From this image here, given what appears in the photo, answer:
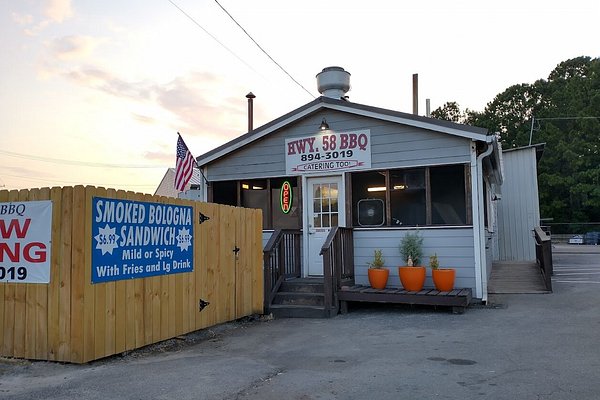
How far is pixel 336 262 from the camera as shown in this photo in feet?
31.4

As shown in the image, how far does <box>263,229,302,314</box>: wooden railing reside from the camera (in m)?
9.45

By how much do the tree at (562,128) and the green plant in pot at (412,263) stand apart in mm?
34669

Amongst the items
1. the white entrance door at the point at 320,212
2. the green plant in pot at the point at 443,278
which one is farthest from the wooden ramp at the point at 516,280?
the white entrance door at the point at 320,212

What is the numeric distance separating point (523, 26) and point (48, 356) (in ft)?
46.9

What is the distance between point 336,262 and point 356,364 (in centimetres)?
393

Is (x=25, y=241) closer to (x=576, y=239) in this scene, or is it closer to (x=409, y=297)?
(x=409, y=297)

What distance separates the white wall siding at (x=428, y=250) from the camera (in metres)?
9.55

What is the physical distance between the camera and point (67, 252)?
5.79m

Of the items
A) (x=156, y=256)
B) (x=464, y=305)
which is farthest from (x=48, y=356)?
(x=464, y=305)

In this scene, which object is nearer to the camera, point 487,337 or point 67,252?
point 67,252

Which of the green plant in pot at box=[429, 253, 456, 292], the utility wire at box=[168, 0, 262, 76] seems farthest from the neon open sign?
the utility wire at box=[168, 0, 262, 76]

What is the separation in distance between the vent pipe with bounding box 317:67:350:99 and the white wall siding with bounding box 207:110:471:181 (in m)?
1.09

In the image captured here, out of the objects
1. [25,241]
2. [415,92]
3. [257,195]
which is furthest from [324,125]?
[25,241]

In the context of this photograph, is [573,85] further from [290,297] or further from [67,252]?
[67,252]
